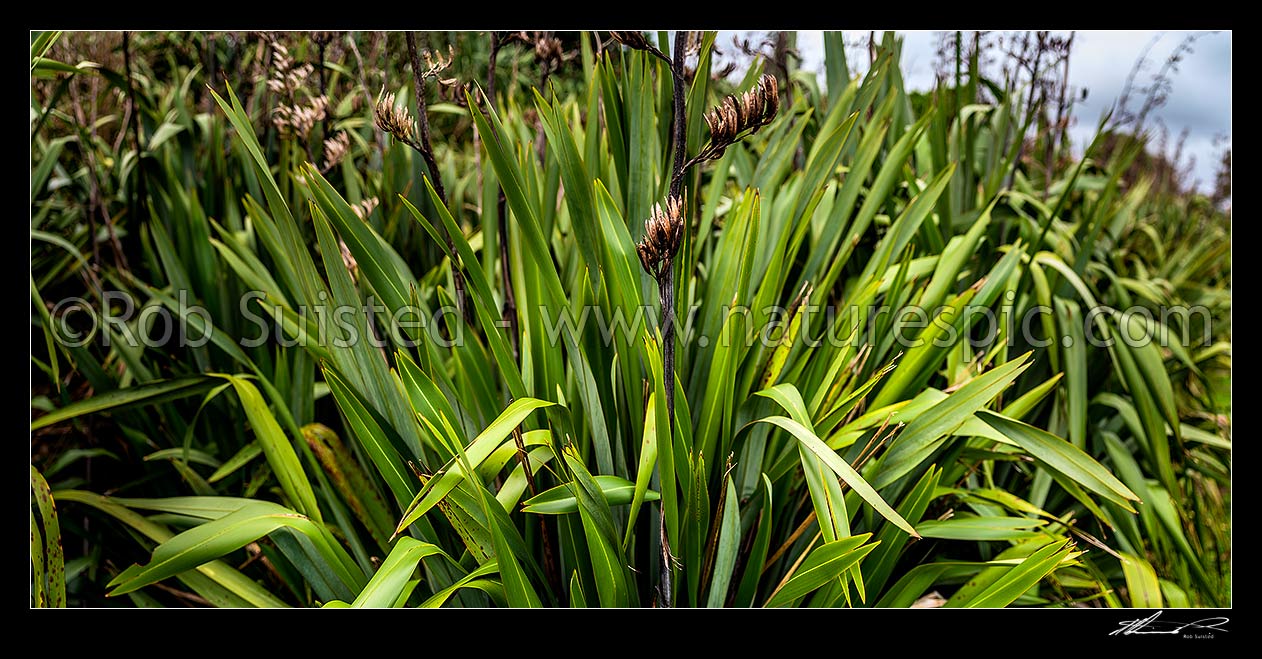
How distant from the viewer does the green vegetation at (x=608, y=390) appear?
0.86 meters

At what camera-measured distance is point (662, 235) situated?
2.29 feet

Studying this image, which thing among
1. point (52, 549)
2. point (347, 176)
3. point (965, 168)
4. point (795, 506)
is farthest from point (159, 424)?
point (965, 168)

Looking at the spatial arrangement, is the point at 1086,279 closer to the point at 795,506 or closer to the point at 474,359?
the point at 795,506

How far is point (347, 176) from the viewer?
5.04 ft
